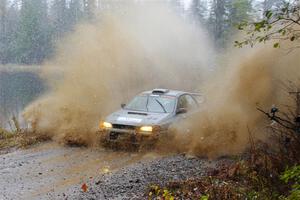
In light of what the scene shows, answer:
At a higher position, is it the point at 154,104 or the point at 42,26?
the point at 42,26

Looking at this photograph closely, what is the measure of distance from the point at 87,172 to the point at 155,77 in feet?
52.2

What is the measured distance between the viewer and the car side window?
1314cm

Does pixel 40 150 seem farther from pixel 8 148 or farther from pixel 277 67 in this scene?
pixel 277 67

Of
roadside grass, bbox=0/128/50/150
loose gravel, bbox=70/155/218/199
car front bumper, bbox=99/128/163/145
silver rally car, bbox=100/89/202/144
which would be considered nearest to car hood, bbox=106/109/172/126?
silver rally car, bbox=100/89/202/144

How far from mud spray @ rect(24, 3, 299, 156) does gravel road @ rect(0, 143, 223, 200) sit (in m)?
1.14

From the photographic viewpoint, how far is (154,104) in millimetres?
12992

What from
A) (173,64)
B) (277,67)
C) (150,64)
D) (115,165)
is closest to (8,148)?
(115,165)

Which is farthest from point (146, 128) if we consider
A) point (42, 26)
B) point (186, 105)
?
point (42, 26)

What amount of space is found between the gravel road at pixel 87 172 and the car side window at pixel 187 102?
2.46m

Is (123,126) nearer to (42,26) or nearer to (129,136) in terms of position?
(129,136)

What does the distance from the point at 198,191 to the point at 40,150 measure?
21.2ft

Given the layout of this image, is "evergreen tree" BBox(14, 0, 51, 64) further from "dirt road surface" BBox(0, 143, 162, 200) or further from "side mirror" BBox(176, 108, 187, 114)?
"dirt road surface" BBox(0, 143, 162, 200)

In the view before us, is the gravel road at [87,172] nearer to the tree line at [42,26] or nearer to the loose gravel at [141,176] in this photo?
the loose gravel at [141,176]

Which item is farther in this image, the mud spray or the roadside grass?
the roadside grass
